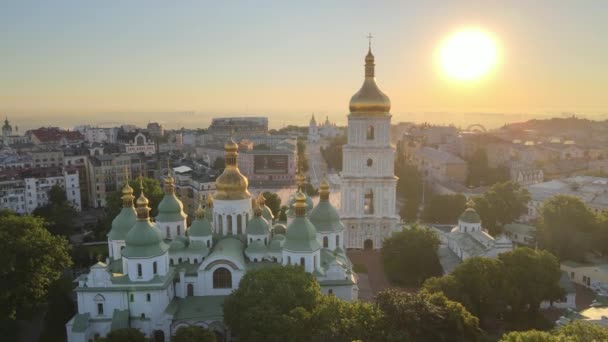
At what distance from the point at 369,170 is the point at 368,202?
8.36 ft

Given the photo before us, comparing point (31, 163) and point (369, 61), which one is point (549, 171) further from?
point (31, 163)

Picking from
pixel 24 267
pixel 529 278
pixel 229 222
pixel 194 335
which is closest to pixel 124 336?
pixel 194 335

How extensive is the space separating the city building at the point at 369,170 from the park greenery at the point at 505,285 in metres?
12.2

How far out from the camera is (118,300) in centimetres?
2283

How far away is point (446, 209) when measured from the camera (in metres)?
45.0

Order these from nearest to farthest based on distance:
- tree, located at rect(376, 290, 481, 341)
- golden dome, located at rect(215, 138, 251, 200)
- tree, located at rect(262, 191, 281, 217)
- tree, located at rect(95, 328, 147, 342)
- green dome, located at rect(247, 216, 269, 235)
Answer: tree, located at rect(376, 290, 481, 341) → tree, located at rect(95, 328, 147, 342) → green dome, located at rect(247, 216, 269, 235) → golden dome, located at rect(215, 138, 251, 200) → tree, located at rect(262, 191, 281, 217)

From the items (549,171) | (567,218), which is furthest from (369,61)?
(549,171)

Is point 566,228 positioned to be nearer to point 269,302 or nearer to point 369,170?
point 369,170

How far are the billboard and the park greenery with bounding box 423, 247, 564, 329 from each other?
59032mm

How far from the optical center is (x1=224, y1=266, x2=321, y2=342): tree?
1902 centimetres

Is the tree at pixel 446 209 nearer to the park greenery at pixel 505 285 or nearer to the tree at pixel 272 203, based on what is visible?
the tree at pixel 272 203

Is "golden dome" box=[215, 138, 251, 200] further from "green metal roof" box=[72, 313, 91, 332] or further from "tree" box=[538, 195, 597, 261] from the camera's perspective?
"tree" box=[538, 195, 597, 261]

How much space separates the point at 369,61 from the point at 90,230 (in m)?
30.6

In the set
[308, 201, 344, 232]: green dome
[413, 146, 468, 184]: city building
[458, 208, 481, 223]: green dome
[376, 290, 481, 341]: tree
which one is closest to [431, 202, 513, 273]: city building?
[458, 208, 481, 223]: green dome
